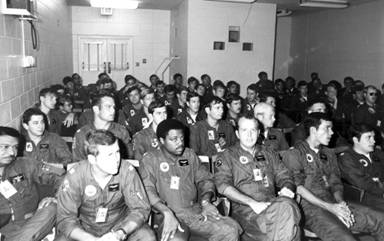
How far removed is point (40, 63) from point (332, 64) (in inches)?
296

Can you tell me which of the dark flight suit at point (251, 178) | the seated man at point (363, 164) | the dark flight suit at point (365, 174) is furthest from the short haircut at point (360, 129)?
the dark flight suit at point (251, 178)

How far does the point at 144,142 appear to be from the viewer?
3.79 meters

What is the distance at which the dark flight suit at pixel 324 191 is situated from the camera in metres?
2.68

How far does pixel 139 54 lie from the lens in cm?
1095

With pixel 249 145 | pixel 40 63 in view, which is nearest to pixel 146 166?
pixel 249 145

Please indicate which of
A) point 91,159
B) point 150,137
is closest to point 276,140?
point 150,137

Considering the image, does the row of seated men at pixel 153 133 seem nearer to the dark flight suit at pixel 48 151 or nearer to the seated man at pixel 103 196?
the dark flight suit at pixel 48 151

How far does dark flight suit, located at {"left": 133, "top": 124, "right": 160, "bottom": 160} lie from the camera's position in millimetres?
3725

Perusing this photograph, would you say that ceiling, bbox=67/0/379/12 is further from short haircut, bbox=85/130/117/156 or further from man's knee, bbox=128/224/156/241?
man's knee, bbox=128/224/156/241

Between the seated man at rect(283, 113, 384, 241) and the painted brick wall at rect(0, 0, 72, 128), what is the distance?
255 centimetres

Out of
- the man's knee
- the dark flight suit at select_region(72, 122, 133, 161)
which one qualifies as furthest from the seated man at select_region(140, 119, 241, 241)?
the dark flight suit at select_region(72, 122, 133, 161)

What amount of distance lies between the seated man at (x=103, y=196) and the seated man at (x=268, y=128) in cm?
178

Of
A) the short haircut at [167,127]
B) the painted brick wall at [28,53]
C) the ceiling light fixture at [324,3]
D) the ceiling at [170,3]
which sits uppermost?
the ceiling at [170,3]

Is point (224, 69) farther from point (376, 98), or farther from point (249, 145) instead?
point (249, 145)
